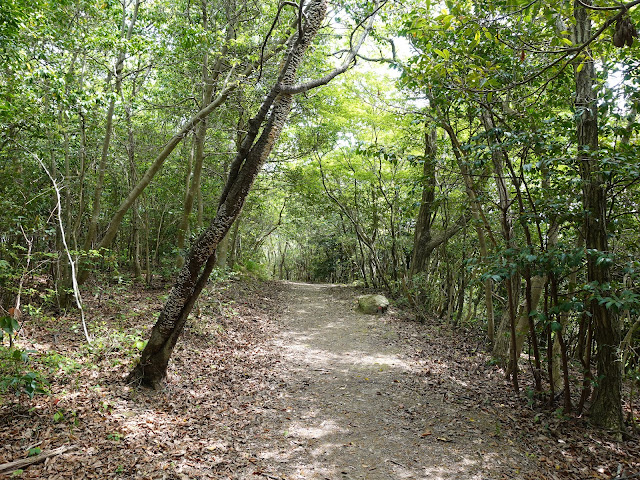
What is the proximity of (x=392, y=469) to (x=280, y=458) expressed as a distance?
1.26 m

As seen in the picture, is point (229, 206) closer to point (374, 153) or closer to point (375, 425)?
point (374, 153)

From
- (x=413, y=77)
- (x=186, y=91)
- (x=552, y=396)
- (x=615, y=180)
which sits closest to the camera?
(x=615, y=180)

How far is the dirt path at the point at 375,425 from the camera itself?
424 cm

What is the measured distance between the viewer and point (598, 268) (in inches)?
187

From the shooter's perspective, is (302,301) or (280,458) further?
(302,301)

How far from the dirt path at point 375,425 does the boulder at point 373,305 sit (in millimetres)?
3167

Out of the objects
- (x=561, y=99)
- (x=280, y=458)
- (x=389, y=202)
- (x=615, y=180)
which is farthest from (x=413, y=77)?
(x=389, y=202)

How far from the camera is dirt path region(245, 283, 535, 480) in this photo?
13.9 ft

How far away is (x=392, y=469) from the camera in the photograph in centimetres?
424

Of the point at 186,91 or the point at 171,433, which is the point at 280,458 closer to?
the point at 171,433

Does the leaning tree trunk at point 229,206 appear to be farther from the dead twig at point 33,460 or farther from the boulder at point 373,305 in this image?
the boulder at point 373,305

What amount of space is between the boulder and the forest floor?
331 cm

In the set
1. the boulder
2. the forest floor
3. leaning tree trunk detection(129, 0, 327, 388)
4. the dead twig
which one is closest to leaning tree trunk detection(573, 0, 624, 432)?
the forest floor

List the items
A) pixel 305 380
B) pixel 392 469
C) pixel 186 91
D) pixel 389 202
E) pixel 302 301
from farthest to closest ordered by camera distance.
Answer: pixel 302 301 → pixel 389 202 → pixel 186 91 → pixel 305 380 → pixel 392 469
